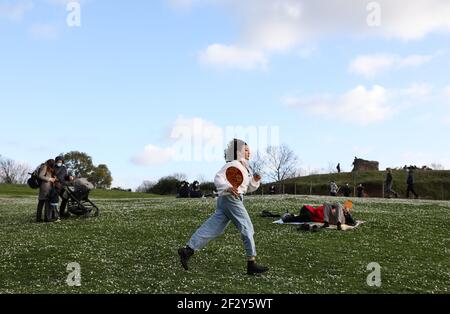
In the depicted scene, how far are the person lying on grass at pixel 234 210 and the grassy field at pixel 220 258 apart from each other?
0.51 m

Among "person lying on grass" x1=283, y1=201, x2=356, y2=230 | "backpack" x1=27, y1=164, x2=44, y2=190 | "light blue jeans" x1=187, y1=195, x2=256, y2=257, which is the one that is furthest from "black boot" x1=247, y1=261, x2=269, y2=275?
"backpack" x1=27, y1=164, x2=44, y2=190

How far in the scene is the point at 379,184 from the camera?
8281 cm

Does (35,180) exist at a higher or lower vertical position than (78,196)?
higher

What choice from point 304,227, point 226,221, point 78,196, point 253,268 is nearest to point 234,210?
point 226,221

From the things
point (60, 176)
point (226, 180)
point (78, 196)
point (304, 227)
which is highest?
point (60, 176)

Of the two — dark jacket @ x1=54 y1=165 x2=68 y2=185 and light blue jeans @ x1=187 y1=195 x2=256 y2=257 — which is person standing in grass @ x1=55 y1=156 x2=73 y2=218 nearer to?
dark jacket @ x1=54 y1=165 x2=68 y2=185

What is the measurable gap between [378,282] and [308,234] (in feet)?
19.4

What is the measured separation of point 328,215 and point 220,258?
636 centimetres

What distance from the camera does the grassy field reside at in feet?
31.5

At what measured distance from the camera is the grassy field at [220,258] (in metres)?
9.60

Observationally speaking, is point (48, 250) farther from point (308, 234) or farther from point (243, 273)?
point (308, 234)

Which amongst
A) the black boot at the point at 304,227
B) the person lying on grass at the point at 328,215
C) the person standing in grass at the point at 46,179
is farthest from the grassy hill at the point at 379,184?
the person standing in grass at the point at 46,179

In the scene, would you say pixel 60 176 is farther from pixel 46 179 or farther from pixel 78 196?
pixel 78 196

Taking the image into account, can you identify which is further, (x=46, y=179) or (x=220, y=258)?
(x=46, y=179)
